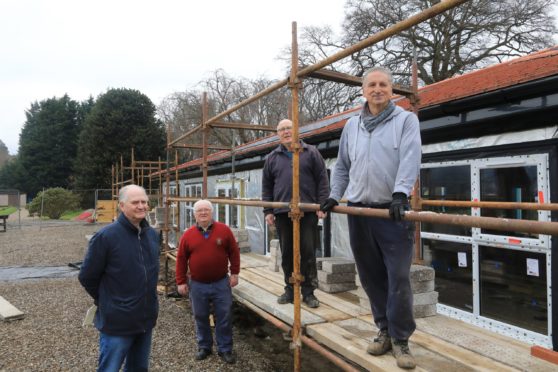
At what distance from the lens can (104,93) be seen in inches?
1380

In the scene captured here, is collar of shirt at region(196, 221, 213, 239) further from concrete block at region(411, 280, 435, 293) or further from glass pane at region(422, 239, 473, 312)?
glass pane at region(422, 239, 473, 312)

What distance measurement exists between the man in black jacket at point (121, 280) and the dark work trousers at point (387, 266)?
5.36ft

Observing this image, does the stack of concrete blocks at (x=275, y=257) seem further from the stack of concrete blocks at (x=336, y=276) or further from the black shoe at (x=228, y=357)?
the black shoe at (x=228, y=357)

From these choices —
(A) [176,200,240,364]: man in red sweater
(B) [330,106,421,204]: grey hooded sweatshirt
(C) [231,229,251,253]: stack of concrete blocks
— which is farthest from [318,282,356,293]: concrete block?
(C) [231,229,251,253]: stack of concrete blocks

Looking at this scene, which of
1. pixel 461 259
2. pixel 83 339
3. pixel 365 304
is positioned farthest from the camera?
pixel 83 339

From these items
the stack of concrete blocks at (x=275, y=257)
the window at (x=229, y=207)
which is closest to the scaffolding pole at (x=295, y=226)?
the stack of concrete blocks at (x=275, y=257)

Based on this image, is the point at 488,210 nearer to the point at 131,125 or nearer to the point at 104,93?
the point at 131,125

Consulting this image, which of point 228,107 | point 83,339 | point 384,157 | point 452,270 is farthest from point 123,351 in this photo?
point 228,107

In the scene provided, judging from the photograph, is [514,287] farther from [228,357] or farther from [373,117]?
[228,357]

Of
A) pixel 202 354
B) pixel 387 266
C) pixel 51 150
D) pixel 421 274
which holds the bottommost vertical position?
pixel 202 354

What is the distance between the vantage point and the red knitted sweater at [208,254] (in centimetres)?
440

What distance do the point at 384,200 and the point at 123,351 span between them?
2.24 meters

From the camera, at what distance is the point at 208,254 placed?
4391mm

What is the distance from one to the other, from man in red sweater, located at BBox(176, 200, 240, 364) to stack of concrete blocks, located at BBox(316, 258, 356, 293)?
1.01 meters
